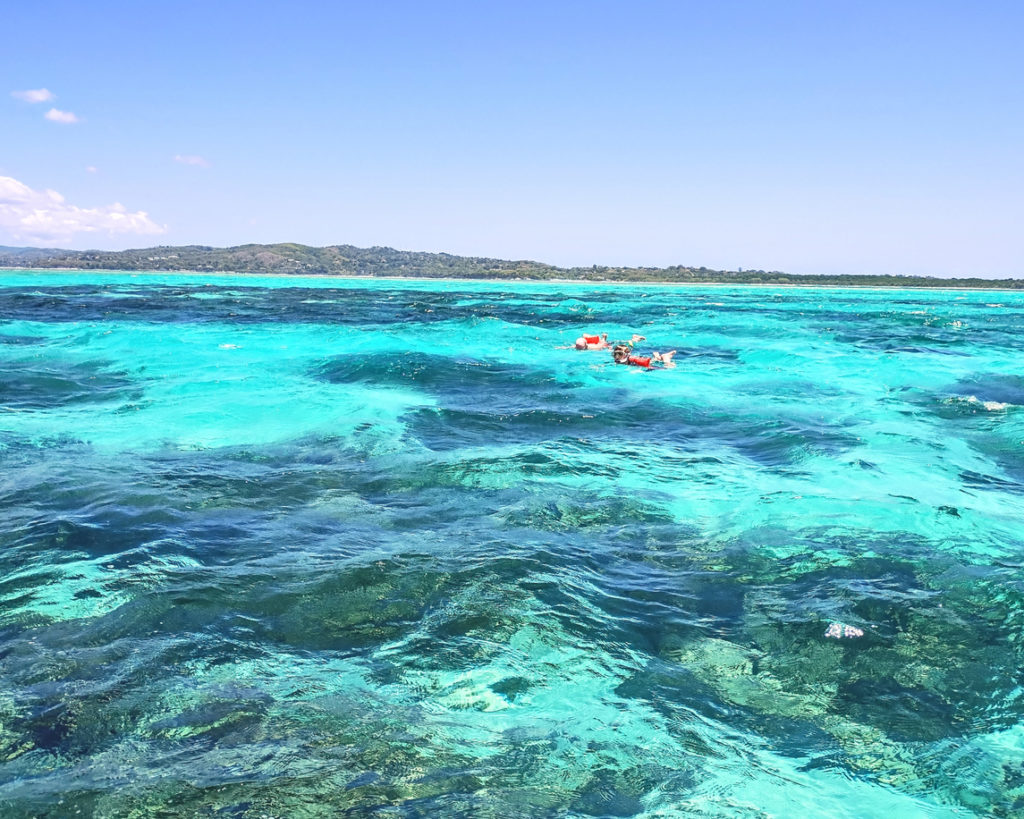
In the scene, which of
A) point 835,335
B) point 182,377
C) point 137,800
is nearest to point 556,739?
point 137,800

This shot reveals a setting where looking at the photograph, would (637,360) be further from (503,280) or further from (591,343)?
(503,280)

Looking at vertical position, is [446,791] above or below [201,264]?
below

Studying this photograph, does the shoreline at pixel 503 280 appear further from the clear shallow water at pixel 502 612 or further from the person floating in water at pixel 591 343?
the clear shallow water at pixel 502 612

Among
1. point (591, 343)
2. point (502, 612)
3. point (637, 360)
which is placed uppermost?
point (591, 343)

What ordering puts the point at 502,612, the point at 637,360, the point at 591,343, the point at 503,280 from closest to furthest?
the point at 502,612, the point at 637,360, the point at 591,343, the point at 503,280

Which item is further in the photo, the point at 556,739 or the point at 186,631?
the point at 186,631

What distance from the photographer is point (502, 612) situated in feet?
21.9

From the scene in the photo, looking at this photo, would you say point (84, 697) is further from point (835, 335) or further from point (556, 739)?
point (835, 335)

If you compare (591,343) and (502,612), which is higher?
(591,343)

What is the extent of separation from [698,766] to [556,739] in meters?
1.01

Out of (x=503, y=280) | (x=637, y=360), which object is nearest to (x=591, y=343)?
(x=637, y=360)

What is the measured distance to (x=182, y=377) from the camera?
19750mm

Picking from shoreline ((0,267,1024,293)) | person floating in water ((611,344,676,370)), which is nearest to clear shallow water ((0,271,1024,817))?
person floating in water ((611,344,676,370))

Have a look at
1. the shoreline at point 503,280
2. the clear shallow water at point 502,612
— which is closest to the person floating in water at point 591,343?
the clear shallow water at point 502,612
